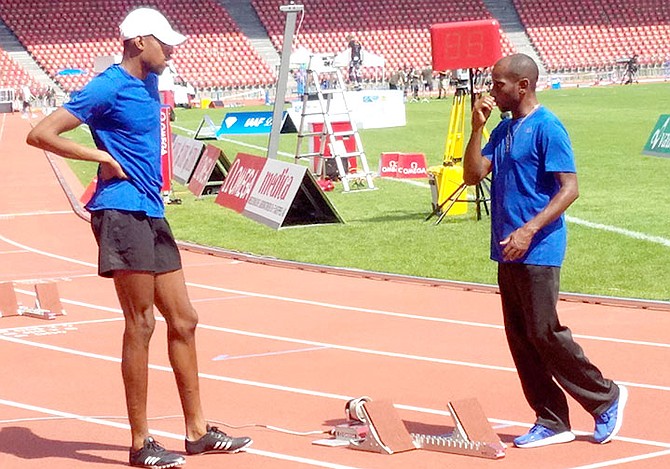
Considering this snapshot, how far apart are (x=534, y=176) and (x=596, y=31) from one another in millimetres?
65863

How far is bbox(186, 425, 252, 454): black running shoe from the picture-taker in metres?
6.30

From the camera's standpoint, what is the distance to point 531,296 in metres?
6.14

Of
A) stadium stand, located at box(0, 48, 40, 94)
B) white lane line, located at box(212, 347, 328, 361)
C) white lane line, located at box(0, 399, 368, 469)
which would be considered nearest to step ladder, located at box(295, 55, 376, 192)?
white lane line, located at box(212, 347, 328, 361)

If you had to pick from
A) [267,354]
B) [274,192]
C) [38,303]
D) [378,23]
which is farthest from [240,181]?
[378,23]

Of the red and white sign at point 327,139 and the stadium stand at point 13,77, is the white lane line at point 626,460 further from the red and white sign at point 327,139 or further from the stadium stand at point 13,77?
the stadium stand at point 13,77

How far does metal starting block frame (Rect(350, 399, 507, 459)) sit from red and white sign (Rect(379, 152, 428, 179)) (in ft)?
50.9

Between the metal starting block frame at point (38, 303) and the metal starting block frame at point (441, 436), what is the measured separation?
16.4 ft

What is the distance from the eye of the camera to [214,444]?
20.7ft

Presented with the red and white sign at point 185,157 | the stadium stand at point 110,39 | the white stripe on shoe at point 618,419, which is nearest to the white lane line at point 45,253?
the red and white sign at point 185,157

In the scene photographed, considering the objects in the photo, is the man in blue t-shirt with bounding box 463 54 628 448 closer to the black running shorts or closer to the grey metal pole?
the black running shorts

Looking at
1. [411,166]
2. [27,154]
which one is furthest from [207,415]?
[27,154]

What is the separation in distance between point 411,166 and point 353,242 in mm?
7368

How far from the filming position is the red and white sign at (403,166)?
864 inches

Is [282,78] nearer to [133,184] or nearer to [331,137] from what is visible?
[331,137]
